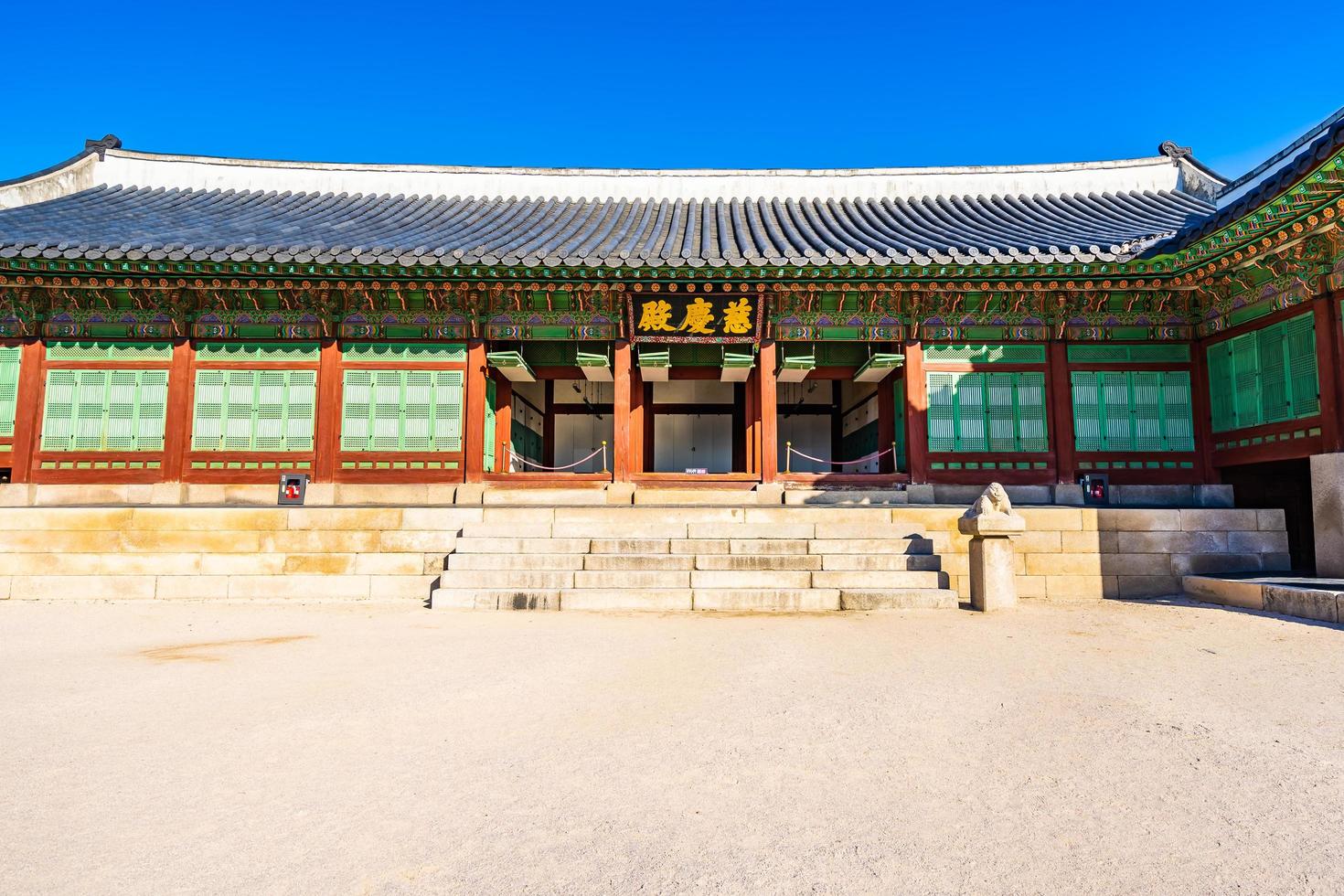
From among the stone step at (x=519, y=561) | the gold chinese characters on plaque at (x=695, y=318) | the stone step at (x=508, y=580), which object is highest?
the gold chinese characters on plaque at (x=695, y=318)

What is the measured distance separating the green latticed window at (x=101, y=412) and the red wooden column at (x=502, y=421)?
5.56 m

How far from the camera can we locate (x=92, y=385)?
1210 centimetres

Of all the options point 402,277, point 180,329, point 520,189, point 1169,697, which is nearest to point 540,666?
point 1169,697

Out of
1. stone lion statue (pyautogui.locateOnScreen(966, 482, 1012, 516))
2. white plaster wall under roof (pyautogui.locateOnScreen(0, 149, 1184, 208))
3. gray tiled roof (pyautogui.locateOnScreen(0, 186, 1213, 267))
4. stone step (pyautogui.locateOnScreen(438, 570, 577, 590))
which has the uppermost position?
white plaster wall under roof (pyautogui.locateOnScreen(0, 149, 1184, 208))

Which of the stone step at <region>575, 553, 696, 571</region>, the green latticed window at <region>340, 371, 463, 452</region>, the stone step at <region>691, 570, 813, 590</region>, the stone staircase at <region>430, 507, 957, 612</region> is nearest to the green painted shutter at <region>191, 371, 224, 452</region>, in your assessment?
the green latticed window at <region>340, 371, 463, 452</region>

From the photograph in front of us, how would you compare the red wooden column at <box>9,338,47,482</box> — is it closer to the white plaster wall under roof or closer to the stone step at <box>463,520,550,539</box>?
the white plaster wall under roof

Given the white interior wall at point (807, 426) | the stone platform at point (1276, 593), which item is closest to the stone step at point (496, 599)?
the stone platform at point (1276, 593)

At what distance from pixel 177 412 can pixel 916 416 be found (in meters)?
12.7

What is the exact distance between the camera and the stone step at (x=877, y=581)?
7891 mm

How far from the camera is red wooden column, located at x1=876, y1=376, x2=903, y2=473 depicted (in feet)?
44.4

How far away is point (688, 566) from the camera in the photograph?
8.26m

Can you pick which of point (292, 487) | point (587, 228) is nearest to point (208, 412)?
point (292, 487)

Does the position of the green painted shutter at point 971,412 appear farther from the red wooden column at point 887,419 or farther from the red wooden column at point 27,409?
the red wooden column at point 27,409

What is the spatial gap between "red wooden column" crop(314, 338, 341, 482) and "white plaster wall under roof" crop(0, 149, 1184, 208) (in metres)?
7.13
